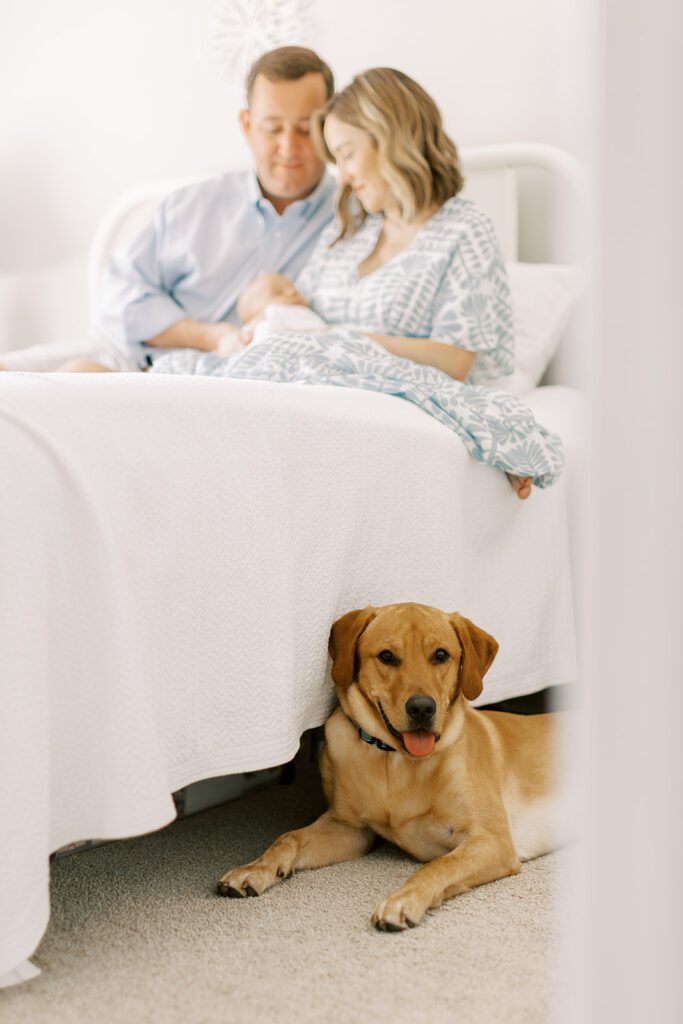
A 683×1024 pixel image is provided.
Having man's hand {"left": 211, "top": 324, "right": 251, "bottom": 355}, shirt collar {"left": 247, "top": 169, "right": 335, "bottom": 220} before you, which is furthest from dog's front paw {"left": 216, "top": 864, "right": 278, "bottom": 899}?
shirt collar {"left": 247, "top": 169, "right": 335, "bottom": 220}

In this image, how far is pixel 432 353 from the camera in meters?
1.93

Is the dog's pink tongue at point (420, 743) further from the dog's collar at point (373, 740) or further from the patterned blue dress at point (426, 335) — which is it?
the patterned blue dress at point (426, 335)

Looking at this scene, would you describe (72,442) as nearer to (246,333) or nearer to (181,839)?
(181,839)

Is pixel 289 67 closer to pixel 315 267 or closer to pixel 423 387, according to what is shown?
pixel 315 267

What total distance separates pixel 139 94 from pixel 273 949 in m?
2.71

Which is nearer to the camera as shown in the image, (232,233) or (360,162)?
(360,162)

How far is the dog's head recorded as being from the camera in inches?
54.6

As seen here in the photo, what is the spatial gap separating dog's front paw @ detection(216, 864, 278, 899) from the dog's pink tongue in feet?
0.77

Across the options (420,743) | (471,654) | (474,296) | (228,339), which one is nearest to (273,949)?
(420,743)

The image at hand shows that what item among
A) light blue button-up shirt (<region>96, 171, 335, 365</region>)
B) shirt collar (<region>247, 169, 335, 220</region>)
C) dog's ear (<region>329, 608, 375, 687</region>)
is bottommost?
dog's ear (<region>329, 608, 375, 687</region>)

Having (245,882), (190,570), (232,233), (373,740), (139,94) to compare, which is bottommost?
(245,882)

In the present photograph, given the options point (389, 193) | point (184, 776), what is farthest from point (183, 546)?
point (389, 193)

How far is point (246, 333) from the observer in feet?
7.04

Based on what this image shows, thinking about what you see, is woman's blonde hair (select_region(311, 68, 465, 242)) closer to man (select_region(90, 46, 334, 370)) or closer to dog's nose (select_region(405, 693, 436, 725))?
man (select_region(90, 46, 334, 370))
